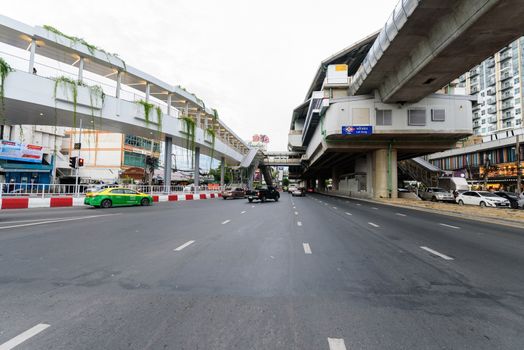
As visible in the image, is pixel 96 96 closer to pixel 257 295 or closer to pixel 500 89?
pixel 257 295

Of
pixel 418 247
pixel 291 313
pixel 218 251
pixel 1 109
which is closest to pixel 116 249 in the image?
pixel 218 251

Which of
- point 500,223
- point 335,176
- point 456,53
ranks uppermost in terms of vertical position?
point 456,53

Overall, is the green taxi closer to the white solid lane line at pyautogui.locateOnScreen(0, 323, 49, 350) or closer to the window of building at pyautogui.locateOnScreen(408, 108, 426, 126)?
the white solid lane line at pyautogui.locateOnScreen(0, 323, 49, 350)

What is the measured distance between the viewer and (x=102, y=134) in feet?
177

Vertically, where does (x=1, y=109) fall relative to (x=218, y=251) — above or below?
above

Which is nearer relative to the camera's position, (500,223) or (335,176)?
(500,223)

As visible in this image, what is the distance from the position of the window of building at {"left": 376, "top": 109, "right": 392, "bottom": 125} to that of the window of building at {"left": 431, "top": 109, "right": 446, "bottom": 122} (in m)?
4.72

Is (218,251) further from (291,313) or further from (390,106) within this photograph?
(390,106)

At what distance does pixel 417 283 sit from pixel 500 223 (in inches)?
505

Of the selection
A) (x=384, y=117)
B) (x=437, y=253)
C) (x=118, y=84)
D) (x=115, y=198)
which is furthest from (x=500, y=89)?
(x=115, y=198)

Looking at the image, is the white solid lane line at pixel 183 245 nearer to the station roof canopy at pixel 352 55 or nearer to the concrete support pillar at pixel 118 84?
the concrete support pillar at pixel 118 84

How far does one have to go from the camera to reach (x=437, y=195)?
108 feet

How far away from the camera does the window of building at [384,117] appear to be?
29.3 meters

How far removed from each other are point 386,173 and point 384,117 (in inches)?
295
